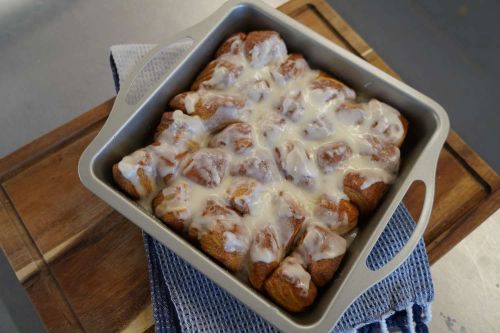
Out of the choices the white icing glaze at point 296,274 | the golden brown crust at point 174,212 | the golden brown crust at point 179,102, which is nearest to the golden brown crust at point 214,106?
the golden brown crust at point 179,102

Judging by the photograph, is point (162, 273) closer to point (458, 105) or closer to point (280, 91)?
point (280, 91)

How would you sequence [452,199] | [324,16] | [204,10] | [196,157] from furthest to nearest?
[204,10]
[324,16]
[452,199]
[196,157]

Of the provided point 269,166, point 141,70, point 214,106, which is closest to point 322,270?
point 269,166

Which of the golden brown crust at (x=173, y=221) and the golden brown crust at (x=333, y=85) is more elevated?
the golden brown crust at (x=333, y=85)

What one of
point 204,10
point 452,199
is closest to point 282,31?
point 452,199

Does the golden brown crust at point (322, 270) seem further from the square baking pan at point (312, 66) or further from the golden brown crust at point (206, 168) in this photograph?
the golden brown crust at point (206, 168)

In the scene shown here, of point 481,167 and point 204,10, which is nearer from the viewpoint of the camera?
point 481,167

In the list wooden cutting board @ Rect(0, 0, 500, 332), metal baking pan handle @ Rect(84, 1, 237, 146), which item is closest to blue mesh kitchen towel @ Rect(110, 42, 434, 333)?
wooden cutting board @ Rect(0, 0, 500, 332)
